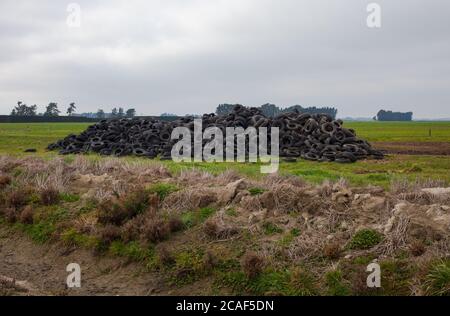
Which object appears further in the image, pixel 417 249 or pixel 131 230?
pixel 131 230

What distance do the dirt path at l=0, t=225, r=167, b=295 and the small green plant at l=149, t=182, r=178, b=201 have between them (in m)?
2.25

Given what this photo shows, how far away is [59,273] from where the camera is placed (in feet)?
30.0

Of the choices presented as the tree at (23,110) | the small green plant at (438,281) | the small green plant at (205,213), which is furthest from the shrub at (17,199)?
the tree at (23,110)

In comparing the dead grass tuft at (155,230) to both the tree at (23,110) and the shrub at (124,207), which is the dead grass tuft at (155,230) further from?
the tree at (23,110)

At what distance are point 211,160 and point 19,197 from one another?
341 inches

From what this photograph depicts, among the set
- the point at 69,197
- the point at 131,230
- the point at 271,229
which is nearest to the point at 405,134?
the point at 69,197

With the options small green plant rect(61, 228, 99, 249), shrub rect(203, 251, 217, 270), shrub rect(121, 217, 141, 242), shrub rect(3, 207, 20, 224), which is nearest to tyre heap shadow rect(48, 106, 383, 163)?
shrub rect(3, 207, 20, 224)

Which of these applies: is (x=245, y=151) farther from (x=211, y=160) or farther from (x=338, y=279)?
(x=338, y=279)

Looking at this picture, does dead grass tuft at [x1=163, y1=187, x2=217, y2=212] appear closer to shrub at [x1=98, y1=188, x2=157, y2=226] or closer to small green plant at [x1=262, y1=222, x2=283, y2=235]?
shrub at [x1=98, y1=188, x2=157, y2=226]

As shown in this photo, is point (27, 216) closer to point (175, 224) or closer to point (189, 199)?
point (189, 199)

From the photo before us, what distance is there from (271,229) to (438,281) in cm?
335

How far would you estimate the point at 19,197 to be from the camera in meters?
12.2
